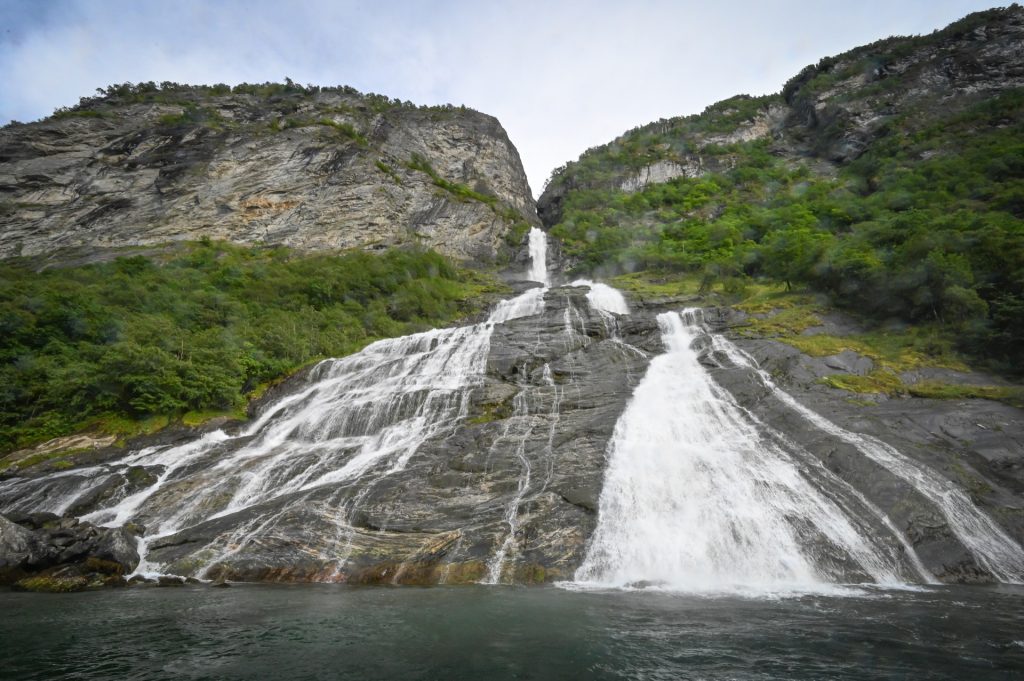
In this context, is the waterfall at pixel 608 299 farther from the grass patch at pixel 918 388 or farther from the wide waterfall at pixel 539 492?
the grass patch at pixel 918 388

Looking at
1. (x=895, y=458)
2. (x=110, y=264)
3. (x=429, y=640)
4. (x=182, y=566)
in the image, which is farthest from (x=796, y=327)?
(x=110, y=264)

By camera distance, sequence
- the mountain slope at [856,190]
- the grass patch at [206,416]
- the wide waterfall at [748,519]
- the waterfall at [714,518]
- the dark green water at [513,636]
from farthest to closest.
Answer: the mountain slope at [856,190] < the grass patch at [206,416] < the waterfall at [714,518] < the wide waterfall at [748,519] < the dark green water at [513,636]

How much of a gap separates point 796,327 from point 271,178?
4761 cm

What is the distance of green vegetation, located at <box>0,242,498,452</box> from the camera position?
1797 cm

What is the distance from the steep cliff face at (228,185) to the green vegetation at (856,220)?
14595 millimetres

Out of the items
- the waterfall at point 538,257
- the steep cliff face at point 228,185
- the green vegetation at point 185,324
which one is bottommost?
the green vegetation at point 185,324

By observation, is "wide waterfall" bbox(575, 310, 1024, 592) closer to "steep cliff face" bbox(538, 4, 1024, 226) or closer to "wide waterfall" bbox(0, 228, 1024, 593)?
"wide waterfall" bbox(0, 228, 1024, 593)

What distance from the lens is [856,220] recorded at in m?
36.5

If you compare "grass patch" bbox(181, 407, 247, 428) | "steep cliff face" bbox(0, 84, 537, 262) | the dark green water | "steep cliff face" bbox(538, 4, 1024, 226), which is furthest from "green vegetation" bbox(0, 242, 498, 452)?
"steep cliff face" bbox(538, 4, 1024, 226)

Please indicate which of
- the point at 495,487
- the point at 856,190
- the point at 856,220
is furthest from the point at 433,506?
the point at 856,190

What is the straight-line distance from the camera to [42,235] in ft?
139

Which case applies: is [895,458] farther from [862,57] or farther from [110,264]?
[862,57]

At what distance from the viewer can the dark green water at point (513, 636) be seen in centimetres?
486


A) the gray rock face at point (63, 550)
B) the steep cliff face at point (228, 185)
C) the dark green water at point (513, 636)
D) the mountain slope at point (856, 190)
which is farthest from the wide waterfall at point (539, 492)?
the steep cliff face at point (228, 185)
